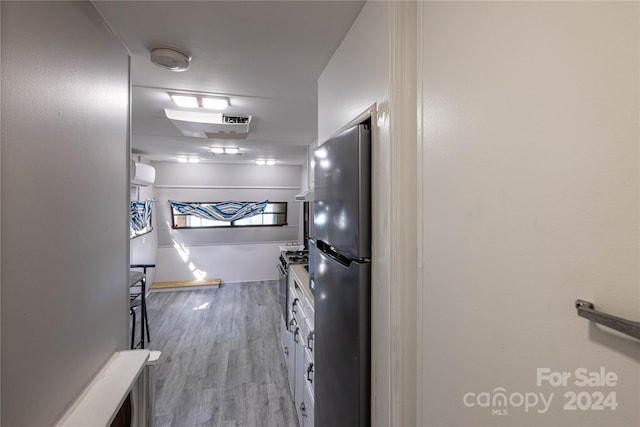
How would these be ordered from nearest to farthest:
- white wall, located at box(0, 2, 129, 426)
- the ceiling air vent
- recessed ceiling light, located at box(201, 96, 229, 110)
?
white wall, located at box(0, 2, 129, 426)
recessed ceiling light, located at box(201, 96, 229, 110)
the ceiling air vent

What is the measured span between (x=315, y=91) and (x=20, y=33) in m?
1.38

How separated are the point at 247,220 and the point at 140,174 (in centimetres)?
232

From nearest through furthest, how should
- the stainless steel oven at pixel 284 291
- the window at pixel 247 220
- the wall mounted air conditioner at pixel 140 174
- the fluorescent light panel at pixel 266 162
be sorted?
the stainless steel oven at pixel 284 291 < the wall mounted air conditioner at pixel 140 174 < the fluorescent light panel at pixel 266 162 < the window at pixel 247 220

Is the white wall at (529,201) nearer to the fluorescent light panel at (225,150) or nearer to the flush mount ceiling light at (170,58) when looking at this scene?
the flush mount ceiling light at (170,58)

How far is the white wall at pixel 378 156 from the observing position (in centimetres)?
85

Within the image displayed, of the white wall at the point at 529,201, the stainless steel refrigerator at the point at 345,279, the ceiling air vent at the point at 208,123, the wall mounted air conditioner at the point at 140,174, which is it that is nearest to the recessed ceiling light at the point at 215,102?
the ceiling air vent at the point at 208,123

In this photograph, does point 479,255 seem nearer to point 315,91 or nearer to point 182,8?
point 182,8

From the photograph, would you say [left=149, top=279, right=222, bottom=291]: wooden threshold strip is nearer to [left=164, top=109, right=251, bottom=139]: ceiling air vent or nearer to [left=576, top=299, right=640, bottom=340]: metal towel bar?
[left=164, top=109, right=251, bottom=139]: ceiling air vent

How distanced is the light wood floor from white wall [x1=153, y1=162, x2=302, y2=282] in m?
0.76

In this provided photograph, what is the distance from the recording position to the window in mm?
5598

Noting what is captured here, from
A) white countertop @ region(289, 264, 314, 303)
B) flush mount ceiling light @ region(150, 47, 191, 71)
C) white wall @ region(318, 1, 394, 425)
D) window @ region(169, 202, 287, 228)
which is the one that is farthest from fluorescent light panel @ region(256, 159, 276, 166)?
white wall @ region(318, 1, 394, 425)

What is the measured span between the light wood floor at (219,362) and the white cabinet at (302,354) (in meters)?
0.24

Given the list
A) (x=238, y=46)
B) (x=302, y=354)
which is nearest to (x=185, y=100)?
(x=238, y=46)

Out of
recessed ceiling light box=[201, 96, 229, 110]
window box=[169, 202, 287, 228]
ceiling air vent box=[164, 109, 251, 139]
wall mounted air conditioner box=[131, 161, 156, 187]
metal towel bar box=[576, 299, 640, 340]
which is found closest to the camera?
metal towel bar box=[576, 299, 640, 340]
